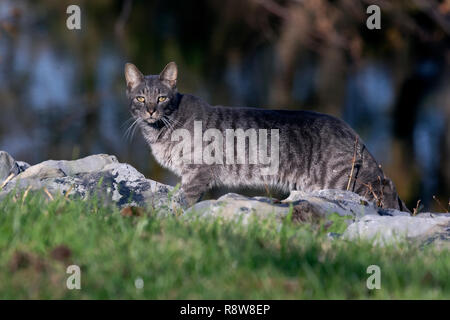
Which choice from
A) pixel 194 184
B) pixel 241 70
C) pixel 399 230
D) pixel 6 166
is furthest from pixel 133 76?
pixel 241 70

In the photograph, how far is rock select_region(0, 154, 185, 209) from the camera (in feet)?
22.1

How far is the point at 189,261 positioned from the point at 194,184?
3539mm

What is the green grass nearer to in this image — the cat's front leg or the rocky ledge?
the rocky ledge

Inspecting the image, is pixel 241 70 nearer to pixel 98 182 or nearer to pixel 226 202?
pixel 98 182

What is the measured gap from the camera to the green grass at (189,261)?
4.07 m

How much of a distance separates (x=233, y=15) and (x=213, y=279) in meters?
30.0

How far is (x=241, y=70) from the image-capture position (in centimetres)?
2577

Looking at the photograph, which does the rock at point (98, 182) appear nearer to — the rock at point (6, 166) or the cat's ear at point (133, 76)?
the rock at point (6, 166)

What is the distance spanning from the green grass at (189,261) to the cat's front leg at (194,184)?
2620 millimetres

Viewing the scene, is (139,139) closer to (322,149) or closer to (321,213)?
(322,149)

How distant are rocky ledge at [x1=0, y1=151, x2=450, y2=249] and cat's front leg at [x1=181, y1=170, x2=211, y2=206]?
171 mm

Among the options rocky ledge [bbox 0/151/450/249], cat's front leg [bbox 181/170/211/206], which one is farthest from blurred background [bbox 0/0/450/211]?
cat's front leg [bbox 181/170/211/206]

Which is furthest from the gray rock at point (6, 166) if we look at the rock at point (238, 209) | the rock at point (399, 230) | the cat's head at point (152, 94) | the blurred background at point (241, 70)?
the blurred background at point (241, 70)

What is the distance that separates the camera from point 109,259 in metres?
4.35
